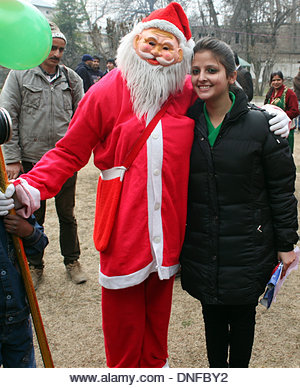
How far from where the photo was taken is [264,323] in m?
2.84

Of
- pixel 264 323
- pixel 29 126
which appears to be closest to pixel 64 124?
pixel 29 126

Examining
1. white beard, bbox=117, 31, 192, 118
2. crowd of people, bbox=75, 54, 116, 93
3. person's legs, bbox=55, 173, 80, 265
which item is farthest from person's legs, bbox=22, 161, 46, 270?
crowd of people, bbox=75, 54, 116, 93

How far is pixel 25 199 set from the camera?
68.4 inches

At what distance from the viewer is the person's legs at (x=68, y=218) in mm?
3281

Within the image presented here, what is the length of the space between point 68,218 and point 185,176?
1.68 m

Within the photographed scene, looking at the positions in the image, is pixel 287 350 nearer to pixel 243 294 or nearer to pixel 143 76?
pixel 243 294

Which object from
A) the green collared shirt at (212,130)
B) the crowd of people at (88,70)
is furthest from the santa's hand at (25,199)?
the crowd of people at (88,70)

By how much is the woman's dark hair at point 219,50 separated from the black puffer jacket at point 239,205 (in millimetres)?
150

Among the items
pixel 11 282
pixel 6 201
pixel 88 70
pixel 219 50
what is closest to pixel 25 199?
pixel 6 201

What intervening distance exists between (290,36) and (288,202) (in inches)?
1263

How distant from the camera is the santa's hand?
5.69 ft

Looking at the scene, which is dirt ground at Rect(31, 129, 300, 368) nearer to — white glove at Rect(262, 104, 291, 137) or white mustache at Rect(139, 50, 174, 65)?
white glove at Rect(262, 104, 291, 137)

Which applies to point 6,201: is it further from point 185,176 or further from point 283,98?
point 283,98

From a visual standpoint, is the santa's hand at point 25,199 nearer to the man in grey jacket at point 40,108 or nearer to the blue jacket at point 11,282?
the blue jacket at point 11,282
